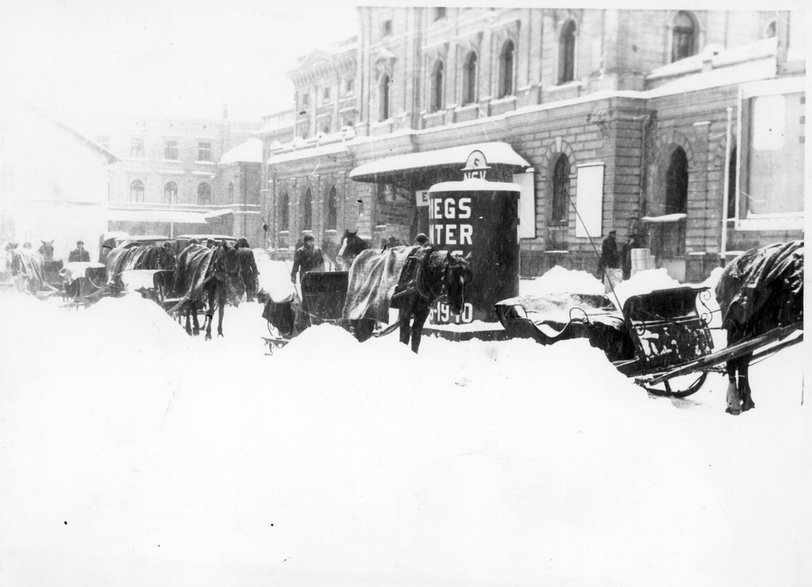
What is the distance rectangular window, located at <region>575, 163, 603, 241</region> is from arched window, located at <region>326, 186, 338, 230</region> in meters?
1.43

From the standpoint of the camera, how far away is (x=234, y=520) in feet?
12.5

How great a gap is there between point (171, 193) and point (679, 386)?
3101mm

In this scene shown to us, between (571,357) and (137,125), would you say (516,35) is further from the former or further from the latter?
(137,125)

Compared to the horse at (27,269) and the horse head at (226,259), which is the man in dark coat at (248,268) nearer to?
the horse head at (226,259)

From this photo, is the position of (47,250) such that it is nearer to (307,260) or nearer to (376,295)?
(307,260)

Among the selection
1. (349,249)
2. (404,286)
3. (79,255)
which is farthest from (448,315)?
(79,255)

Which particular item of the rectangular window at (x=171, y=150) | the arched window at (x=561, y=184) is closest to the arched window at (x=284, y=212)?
the rectangular window at (x=171, y=150)

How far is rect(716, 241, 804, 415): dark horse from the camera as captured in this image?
11.7 ft

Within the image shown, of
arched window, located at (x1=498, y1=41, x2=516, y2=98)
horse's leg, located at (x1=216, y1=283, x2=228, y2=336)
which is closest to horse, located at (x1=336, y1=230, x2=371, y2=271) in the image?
horse's leg, located at (x1=216, y1=283, x2=228, y2=336)

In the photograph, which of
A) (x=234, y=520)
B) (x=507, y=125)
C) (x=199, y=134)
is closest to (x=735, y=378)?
(x=507, y=125)

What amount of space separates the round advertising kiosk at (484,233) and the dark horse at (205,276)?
1.36 metres

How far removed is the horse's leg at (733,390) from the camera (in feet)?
11.7

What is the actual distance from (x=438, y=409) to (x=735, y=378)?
1.49 meters

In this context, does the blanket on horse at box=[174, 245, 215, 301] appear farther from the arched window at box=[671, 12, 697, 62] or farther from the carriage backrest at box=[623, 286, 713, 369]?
the arched window at box=[671, 12, 697, 62]
